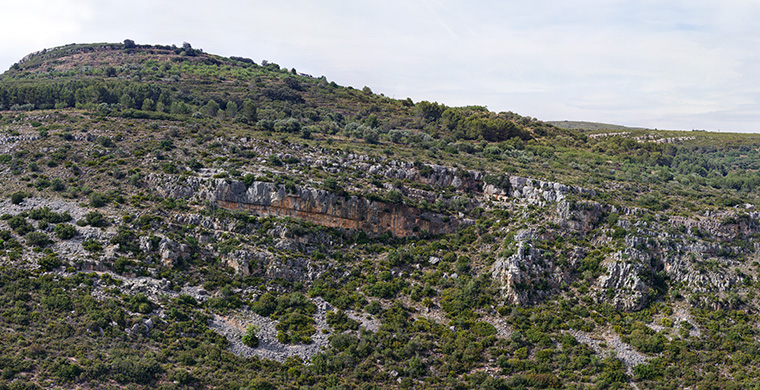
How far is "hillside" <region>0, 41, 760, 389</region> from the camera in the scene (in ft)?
140

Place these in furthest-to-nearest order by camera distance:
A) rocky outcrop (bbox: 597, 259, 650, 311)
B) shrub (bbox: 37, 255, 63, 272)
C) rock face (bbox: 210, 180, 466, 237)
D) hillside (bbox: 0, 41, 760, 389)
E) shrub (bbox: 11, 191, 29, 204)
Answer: rock face (bbox: 210, 180, 466, 237)
shrub (bbox: 11, 191, 29, 204)
rocky outcrop (bbox: 597, 259, 650, 311)
shrub (bbox: 37, 255, 63, 272)
hillside (bbox: 0, 41, 760, 389)

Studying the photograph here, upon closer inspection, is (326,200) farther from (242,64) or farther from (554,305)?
(242,64)

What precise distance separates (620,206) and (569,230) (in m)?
7.84

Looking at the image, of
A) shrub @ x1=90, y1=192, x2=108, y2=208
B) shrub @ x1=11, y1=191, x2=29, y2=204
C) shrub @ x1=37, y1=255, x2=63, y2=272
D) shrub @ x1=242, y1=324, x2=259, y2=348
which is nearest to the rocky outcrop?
shrub @ x1=242, y1=324, x2=259, y2=348

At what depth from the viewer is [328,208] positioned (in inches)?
2370

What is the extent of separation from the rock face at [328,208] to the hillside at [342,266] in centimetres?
25

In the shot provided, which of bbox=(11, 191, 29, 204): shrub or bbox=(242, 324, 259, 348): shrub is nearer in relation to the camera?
bbox=(242, 324, 259, 348): shrub

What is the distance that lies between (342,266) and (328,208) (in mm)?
7470

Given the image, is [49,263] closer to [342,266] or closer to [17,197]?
[17,197]

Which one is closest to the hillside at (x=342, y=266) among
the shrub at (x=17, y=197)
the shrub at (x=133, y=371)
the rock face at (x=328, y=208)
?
the shrub at (x=133, y=371)

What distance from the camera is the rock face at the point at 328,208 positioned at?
5931 centimetres

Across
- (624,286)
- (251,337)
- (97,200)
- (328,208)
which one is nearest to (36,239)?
(97,200)

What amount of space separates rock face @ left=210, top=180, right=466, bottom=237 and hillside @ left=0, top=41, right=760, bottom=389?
0.81 feet

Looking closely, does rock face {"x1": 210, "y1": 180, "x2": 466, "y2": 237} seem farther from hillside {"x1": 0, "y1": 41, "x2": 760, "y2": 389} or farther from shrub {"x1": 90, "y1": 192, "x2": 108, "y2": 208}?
shrub {"x1": 90, "y1": 192, "x2": 108, "y2": 208}
